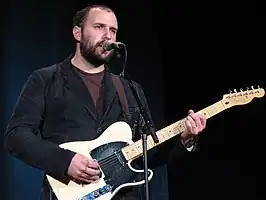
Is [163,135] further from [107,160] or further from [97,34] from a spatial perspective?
[97,34]

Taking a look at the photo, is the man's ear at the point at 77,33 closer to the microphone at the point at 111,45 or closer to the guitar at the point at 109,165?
the microphone at the point at 111,45

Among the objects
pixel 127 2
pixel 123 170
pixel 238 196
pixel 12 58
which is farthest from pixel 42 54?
pixel 238 196

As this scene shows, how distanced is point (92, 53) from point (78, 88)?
0.16 metres

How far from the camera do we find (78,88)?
2297 mm

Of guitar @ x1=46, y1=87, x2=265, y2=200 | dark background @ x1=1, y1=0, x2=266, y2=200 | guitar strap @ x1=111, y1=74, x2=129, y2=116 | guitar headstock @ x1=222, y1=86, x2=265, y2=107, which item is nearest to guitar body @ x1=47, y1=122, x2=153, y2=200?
guitar @ x1=46, y1=87, x2=265, y2=200

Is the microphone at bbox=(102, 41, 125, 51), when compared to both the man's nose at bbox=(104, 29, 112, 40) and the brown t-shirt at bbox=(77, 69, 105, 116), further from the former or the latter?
the brown t-shirt at bbox=(77, 69, 105, 116)

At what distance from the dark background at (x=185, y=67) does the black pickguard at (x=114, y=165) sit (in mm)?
1029

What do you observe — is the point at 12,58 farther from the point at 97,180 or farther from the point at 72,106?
the point at 97,180

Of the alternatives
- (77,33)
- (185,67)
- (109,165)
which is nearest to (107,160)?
(109,165)

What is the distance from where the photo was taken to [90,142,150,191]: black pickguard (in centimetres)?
218

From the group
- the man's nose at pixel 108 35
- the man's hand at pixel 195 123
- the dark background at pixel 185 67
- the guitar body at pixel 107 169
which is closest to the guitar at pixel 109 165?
the guitar body at pixel 107 169

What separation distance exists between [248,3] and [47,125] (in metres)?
1.75

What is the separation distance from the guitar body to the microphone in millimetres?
311

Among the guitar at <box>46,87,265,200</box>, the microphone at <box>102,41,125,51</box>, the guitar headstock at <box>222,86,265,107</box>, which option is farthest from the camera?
the guitar headstock at <box>222,86,265,107</box>
